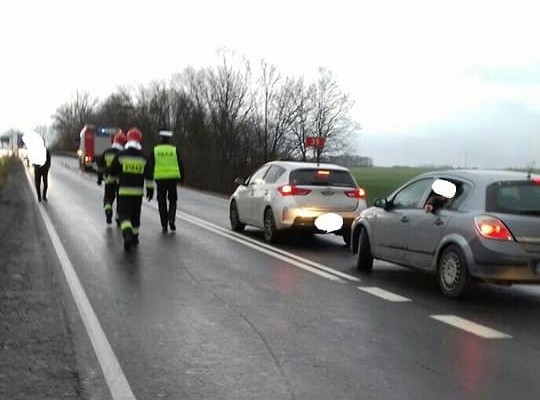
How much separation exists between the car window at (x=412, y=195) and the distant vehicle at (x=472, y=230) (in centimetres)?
1

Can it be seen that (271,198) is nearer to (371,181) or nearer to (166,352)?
(166,352)

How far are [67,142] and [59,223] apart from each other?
4244 inches

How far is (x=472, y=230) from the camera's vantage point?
813 centimetres

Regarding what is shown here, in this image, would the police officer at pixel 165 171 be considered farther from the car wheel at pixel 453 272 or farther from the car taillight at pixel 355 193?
the car wheel at pixel 453 272

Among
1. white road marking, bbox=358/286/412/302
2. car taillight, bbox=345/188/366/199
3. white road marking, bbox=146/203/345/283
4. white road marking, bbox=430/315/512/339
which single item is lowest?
white road marking, bbox=146/203/345/283

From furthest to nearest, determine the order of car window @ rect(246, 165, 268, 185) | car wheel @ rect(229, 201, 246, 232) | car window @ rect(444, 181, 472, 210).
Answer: car wheel @ rect(229, 201, 246, 232) < car window @ rect(246, 165, 268, 185) < car window @ rect(444, 181, 472, 210)

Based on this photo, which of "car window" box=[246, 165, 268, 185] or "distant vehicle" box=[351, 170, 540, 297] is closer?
"distant vehicle" box=[351, 170, 540, 297]

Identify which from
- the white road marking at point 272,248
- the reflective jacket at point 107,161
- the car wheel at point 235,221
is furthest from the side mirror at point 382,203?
the reflective jacket at point 107,161

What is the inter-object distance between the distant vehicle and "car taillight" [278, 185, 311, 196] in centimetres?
342

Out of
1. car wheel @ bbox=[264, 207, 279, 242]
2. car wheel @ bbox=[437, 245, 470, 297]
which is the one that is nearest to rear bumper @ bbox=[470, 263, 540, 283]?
car wheel @ bbox=[437, 245, 470, 297]

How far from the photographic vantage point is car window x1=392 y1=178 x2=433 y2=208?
944cm

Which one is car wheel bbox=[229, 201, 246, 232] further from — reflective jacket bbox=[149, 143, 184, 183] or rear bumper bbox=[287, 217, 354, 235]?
rear bumper bbox=[287, 217, 354, 235]

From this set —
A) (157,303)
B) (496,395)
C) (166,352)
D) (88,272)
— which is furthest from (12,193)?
(496,395)

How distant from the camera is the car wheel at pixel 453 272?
824 cm
